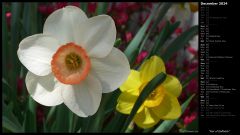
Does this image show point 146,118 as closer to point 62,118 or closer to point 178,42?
point 62,118

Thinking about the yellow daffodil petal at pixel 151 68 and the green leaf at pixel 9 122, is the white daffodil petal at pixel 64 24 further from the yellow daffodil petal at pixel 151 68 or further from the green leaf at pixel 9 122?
the green leaf at pixel 9 122

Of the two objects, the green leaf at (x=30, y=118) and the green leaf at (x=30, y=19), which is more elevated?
the green leaf at (x=30, y=19)

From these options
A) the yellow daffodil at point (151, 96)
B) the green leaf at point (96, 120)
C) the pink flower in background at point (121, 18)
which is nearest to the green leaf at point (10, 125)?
the green leaf at point (96, 120)

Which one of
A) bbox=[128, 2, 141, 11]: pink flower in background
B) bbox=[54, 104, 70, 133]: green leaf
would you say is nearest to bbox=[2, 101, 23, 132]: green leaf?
bbox=[54, 104, 70, 133]: green leaf

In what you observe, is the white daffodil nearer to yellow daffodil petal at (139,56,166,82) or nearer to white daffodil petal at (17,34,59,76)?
white daffodil petal at (17,34,59,76)

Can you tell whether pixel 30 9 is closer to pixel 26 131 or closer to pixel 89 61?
pixel 26 131

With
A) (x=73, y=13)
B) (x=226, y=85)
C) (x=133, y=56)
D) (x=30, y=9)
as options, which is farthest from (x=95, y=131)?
(x=30, y=9)
